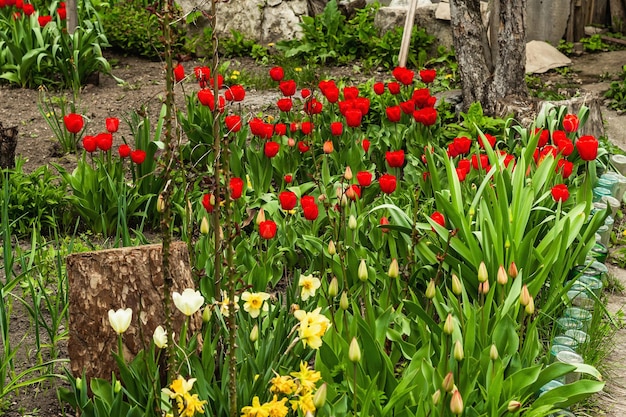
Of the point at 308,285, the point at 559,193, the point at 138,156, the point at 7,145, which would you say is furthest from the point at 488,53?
the point at 308,285

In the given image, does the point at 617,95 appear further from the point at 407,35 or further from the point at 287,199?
the point at 287,199

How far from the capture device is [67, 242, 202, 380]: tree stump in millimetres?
2904

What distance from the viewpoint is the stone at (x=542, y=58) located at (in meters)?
7.59

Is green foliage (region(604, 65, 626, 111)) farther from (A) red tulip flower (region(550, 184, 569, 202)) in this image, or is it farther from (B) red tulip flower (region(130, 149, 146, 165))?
(B) red tulip flower (region(130, 149, 146, 165))

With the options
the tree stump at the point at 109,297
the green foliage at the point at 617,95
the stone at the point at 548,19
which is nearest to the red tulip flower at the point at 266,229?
the tree stump at the point at 109,297

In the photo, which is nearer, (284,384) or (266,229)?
(284,384)

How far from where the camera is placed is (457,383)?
2684 millimetres

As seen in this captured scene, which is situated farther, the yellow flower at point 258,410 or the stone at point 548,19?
the stone at point 548,19

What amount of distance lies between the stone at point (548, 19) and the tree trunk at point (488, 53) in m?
2.27

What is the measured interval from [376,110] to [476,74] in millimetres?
755

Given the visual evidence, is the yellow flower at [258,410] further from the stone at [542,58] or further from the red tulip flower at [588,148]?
the stone at [542,58]

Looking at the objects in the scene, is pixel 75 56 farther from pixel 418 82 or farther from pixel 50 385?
pixel 50 385

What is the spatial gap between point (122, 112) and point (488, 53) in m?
2.59

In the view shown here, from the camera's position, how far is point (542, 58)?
7.70 m
